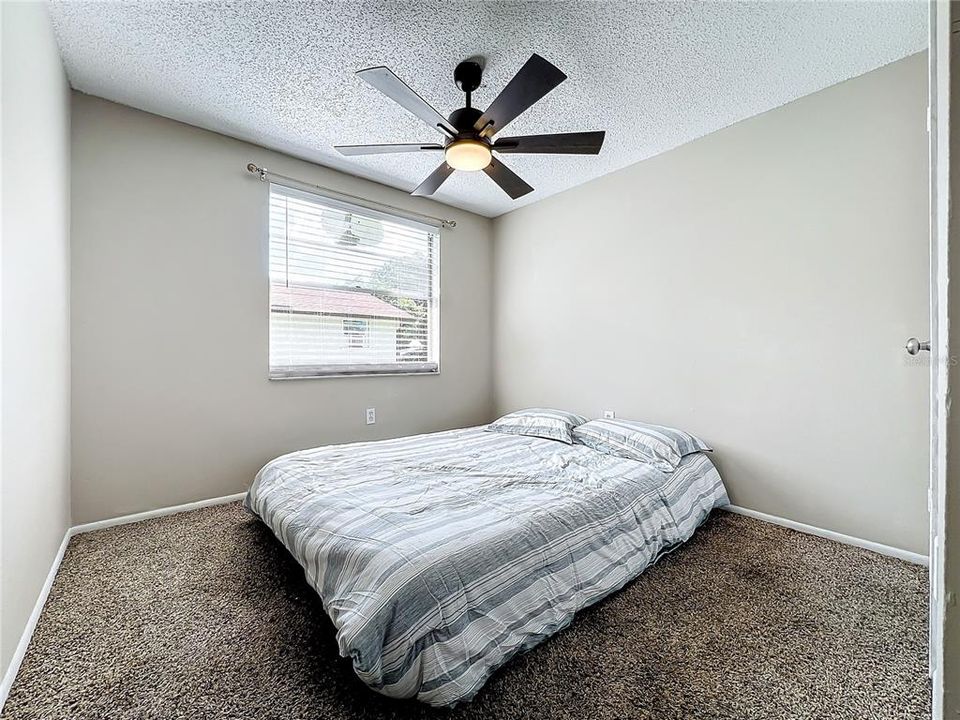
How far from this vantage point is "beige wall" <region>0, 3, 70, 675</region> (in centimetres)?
134

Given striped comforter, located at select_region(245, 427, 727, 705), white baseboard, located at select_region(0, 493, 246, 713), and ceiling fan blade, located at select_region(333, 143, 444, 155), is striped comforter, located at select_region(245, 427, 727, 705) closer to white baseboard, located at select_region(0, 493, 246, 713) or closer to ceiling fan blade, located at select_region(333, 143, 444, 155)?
white baseboard, located at select_region(0, 493, 246, 713)

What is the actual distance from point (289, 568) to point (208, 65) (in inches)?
99.6

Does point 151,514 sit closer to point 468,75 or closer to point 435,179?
point 435,179

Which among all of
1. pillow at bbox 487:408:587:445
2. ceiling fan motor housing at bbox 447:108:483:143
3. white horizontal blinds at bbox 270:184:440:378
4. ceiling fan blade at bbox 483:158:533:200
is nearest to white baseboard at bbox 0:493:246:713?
white horizontal blinds at bbox 270:184:440:378

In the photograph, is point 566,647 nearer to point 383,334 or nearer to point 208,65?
point 383,334

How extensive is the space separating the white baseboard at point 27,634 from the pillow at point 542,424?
2.54m

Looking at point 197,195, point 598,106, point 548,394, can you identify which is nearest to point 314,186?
point 197,195

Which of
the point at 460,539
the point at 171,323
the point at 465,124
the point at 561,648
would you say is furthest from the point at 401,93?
the point at 561,648

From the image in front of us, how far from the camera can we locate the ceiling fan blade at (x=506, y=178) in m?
2.26

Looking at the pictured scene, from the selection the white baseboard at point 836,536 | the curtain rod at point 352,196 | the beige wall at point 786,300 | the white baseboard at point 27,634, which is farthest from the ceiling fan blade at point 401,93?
the white baseboard at point 836,536

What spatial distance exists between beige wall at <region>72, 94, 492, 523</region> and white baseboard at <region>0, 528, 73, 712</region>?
61 centimetres

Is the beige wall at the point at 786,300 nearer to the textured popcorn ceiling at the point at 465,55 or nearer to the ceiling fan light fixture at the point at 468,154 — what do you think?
the textured popcorn ceiling at the point at 465,55

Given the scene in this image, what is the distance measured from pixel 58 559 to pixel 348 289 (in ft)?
7.51

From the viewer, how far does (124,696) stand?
1291 millimetres
